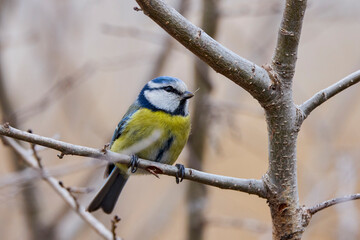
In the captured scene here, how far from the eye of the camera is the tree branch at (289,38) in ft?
4.31

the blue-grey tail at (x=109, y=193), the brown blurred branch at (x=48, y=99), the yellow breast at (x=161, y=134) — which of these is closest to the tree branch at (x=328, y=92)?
the yellow breast at (x=161, y=134)

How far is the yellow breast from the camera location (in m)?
2.38

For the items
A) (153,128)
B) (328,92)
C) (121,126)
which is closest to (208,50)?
(328,92)

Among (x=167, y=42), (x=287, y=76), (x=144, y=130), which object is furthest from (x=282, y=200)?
(x=167, y=42)

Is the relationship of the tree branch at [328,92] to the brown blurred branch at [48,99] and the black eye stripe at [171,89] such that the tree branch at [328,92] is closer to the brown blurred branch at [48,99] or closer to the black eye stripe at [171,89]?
the black eye stripe at [171,89]

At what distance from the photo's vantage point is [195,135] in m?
3.07

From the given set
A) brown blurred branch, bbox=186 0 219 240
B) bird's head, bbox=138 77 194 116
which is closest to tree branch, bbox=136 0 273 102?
bird's head, bbox=138 77 194 116

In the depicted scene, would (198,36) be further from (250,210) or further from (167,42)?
(250,210)

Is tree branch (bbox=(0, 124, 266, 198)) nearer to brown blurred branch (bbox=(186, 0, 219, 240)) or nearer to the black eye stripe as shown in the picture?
the black eye stripe

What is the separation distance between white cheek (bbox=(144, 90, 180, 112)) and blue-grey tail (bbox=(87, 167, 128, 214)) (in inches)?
16.7

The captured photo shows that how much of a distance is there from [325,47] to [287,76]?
14.0 ft

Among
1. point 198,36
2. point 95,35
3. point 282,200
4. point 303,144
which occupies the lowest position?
point 282,200

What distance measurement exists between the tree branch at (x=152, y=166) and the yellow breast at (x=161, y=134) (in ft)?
2.42

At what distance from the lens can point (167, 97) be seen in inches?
103
